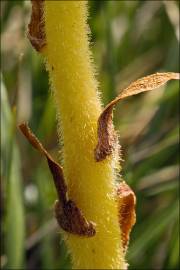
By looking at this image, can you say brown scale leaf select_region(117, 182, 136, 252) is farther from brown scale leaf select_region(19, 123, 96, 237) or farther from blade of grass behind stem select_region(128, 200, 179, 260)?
blade of grass behind stem select_region(128, 200, 179, 260)

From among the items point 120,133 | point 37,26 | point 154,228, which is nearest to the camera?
point 37,26

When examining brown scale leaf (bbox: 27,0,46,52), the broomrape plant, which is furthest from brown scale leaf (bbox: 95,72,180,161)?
brown scale leaf (bbox: 27,0,46,52)

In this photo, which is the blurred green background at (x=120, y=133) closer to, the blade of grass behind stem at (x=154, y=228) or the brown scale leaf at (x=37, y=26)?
the blade of grass behind stem at (x=154, y=228)

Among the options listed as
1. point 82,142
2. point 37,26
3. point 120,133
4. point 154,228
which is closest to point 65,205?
point 82,142

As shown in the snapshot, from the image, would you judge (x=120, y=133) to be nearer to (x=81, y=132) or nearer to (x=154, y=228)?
(x=154, y=228)

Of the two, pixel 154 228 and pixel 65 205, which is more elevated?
pixel 65 205

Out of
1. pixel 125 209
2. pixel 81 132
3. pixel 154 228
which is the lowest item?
pixel 154 228

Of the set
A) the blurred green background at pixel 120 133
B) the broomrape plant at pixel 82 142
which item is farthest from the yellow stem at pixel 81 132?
the blurred green background at pixel 120 133

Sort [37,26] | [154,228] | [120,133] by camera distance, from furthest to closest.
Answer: [120,133] < [154,228] < [37,26]
